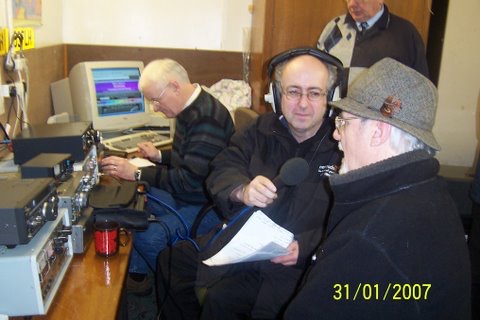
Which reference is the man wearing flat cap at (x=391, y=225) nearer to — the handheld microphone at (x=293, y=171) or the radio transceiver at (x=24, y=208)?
the handheld microphone at (x=293, y=171)

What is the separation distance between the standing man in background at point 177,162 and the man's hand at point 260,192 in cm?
53

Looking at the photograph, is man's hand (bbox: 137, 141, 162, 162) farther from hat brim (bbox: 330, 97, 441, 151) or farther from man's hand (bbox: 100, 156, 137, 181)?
hat brim (bbox: 330, 97, 441, 151)

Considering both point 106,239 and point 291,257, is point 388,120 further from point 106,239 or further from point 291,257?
point 106,239

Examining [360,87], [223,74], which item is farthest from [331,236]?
[223,74]

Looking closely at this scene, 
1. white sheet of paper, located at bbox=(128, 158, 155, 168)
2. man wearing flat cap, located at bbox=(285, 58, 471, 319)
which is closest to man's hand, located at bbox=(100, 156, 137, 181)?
white sheet of paper, located at bbox=(128, 158, 155, 168)

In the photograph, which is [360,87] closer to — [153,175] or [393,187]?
[393,187]

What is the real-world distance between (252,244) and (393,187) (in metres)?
0.52

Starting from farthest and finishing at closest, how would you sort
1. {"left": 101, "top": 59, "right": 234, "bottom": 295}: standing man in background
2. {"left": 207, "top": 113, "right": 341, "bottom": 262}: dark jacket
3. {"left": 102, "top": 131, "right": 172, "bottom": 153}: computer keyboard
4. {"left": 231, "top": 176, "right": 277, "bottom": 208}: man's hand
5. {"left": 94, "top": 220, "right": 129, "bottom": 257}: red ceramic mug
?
{"left": 102, "top": 131, "right": 172, "bottom": 153}: computer keyboard
{"left": 101, "top": 59, "right": 234, "bottom": 295}: standing man in background
{"left": 207, "top": 113, "right": 341, "bottom": 262}: dark jacket
{"left": 231, "top": 176, "right": 277, "bottom": 208}: man's hand
{"left": 94, "top": 220, "right": 129, "bottom": 257}: red ceramic mug

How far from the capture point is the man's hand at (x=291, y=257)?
148 cm

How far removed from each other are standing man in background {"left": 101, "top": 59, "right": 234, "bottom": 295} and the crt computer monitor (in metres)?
0.65

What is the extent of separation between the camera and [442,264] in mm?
929

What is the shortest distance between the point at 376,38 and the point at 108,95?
159 centimetres

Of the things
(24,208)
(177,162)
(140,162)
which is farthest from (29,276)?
(140,162)

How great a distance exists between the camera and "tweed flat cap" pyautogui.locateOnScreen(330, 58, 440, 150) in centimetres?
103
